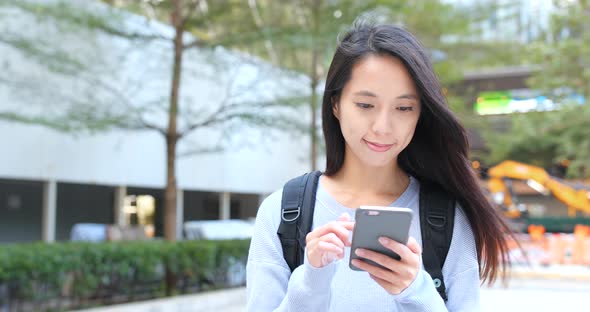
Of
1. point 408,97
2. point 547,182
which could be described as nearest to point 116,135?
point 547,182

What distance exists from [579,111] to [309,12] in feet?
27.5

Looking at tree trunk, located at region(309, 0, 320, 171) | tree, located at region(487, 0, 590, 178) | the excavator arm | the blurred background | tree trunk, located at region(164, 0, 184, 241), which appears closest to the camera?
the blurred background

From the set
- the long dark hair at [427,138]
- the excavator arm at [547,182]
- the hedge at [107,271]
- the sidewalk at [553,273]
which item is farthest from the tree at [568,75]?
the long dark hair at [427,138]

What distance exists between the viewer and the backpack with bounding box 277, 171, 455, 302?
5.46 feet

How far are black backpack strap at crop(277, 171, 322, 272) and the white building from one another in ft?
26.9

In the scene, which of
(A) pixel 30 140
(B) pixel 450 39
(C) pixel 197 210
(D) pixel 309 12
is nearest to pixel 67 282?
(A) pixel 30 140

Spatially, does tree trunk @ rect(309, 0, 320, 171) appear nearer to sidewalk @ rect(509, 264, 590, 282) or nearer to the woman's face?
sidewalk @ rect(509, 264, 590, 282)

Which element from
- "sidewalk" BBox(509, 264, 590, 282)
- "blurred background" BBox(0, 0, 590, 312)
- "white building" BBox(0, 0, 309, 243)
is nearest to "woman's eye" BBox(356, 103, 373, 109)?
"blurred background" BBox(0, 0, 590, 312)

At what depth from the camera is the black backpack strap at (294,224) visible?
1.68 metres

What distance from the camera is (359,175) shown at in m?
1.84

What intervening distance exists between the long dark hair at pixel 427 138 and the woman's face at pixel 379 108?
23 millimetres

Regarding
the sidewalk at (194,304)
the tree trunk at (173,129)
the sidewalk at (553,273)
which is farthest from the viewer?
the sidewalk at (553,273)

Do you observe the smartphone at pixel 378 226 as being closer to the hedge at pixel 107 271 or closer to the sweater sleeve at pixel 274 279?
the sweater sleeve at pixel 274 279

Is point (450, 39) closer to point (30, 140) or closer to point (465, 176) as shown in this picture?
point (30, 140)
